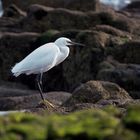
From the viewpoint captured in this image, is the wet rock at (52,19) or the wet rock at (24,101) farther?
the wet rock at (52,19)

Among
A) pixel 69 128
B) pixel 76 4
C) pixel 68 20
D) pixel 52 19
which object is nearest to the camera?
pixel 69 128

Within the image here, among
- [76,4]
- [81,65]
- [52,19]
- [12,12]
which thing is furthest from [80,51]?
[12,12]

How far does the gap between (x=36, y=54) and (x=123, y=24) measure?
16028 millimetres

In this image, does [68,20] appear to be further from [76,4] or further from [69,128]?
[69,128]

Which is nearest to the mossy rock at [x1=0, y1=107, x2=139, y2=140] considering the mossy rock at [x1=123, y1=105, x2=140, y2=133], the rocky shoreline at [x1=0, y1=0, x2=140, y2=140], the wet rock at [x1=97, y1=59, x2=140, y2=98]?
the mossy rock at [x1=123, y1=105, x2=140, y2=133]

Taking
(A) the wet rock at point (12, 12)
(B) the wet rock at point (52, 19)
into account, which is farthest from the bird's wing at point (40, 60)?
(A) the wet rock at point (12, 12)

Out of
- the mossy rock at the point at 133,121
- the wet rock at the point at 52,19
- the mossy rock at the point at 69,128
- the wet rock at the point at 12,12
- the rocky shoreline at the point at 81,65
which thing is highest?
the mossy rock at the point at 133,121

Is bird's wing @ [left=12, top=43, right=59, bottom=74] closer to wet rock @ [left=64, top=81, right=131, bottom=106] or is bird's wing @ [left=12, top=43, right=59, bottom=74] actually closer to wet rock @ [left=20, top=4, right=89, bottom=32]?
wet rock @ [left=64, top=81, right=131, bottom=106]

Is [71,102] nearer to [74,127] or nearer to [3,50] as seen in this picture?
[74,127]

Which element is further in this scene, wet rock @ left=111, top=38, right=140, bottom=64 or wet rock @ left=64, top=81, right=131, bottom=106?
wet rock @ left=111, top=38, right=140, bottom=64

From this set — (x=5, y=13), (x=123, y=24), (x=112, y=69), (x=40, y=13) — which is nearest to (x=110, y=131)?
(x=112, y=69)

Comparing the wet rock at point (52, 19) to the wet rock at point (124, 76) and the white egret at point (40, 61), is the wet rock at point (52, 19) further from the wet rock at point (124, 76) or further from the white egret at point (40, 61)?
the white egret at point (40, 61)

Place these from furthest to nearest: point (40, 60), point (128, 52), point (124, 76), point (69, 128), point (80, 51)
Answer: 1. point (80, 51)
2. point (128, 52)
3. point (124, 76)
4. point (40, 60)
5. point (69, 128)

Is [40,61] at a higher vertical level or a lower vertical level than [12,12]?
higher
